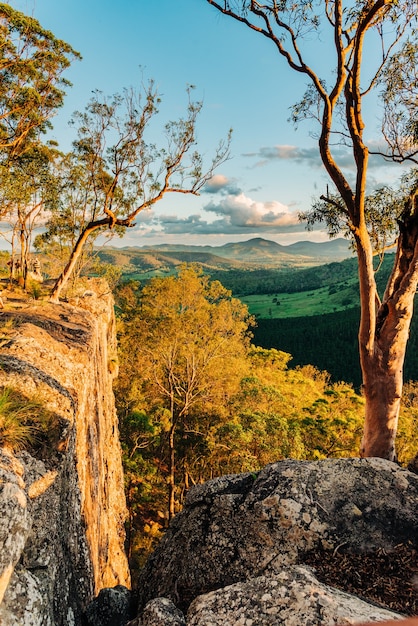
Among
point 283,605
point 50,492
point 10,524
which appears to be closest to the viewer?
point 283,605

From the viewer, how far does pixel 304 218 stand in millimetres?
12898

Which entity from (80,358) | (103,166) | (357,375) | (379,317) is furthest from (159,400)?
(357,375)

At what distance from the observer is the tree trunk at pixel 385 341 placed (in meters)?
9.76

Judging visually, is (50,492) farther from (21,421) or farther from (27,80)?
(27,80)

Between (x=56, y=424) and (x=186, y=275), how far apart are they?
28281mm

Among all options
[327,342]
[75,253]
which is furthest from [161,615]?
[327,342]

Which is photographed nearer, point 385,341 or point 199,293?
point 385,341

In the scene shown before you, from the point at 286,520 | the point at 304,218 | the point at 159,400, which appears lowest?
the point at 159,400

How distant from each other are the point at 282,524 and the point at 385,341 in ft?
19.5

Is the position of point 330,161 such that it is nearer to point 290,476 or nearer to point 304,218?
point 304,218

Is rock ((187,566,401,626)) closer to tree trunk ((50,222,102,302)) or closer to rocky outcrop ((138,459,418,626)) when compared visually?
rocky outcrop ((138,459,418,626))

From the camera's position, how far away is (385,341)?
389 inches

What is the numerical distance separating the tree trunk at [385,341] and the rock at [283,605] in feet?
21.1

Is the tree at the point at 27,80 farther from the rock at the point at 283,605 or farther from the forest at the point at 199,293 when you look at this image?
the rock at the point at 283,605
